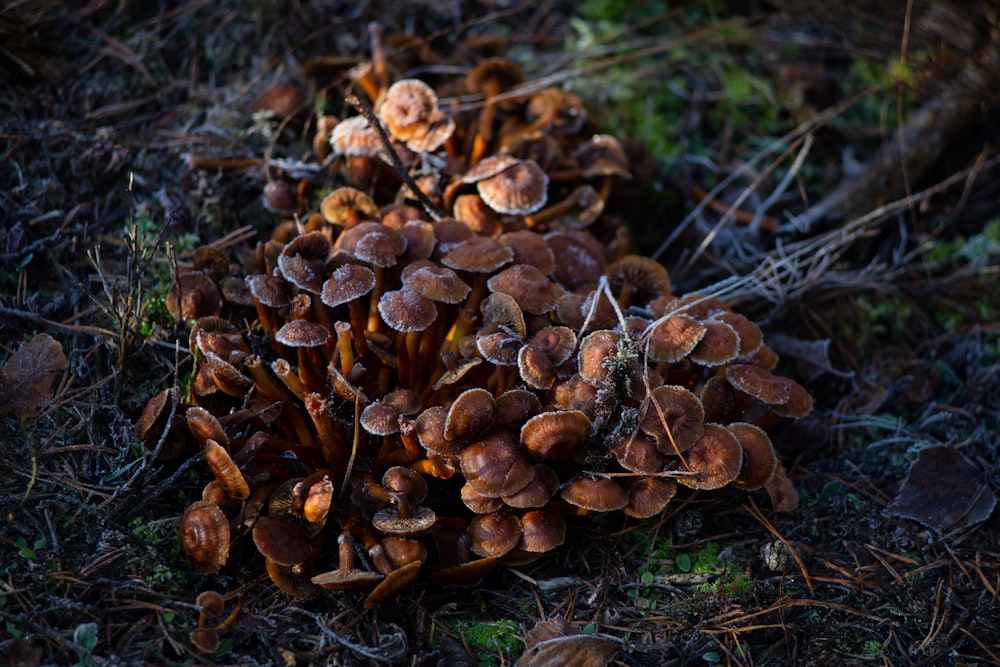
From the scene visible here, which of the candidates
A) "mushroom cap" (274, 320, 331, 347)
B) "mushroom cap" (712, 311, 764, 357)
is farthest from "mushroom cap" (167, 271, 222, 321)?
"mushroom cap" (712, 311, 764, 357)

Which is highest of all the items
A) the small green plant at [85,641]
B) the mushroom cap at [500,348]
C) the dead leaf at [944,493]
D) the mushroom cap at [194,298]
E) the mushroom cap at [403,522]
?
the mushroom cap at [194,298]

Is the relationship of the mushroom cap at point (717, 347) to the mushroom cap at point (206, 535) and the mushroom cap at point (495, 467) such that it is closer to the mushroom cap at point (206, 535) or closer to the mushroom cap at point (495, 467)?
the mushroom cap at point (495, 467)

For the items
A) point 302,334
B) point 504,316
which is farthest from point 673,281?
point 302,334

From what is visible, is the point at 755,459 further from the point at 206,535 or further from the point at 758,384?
the point at 206,535

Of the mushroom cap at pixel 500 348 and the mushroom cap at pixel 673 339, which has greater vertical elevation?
the mushroom cap at pixel 500 348

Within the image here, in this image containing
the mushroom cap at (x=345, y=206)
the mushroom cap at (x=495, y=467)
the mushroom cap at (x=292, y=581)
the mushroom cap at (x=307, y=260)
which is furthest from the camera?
the mushroom cap at (x=345, y=206)

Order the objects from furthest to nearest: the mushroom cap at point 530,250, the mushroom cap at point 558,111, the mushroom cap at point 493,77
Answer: the mushroom cap at point 558,111
the mushroom cap at point 493,77
the mushroom cap at point 530,250

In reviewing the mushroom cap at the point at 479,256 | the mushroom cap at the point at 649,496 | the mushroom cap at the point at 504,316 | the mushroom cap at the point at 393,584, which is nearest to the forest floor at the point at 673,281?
the mushroom cap at the point at 393,584
